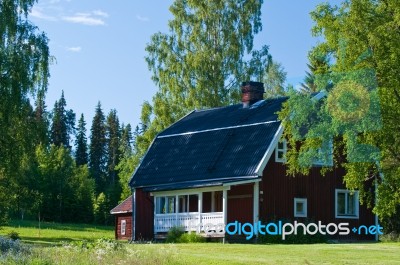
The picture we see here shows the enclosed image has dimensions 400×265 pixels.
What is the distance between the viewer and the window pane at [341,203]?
3600cm

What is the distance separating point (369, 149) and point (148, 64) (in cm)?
2500

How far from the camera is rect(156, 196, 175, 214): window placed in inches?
1478

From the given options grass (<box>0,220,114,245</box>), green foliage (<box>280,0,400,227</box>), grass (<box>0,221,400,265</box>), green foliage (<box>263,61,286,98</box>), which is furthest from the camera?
green foliage (<box>263,61,286,98</box>)

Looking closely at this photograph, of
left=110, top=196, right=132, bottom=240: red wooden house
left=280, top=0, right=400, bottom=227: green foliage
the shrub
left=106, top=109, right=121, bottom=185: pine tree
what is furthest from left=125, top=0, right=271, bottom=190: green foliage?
left=106, top=109, right=121, bottom=185: pine tree

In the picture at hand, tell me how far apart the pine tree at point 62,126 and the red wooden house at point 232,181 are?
57.5 metres

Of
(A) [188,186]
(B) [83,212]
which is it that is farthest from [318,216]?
(B) [83,212]

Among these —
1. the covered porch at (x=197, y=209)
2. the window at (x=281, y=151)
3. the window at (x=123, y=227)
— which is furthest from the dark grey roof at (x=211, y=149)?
the window at (x=123, y=227)

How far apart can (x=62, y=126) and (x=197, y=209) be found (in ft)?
204

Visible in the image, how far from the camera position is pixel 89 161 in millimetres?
95875

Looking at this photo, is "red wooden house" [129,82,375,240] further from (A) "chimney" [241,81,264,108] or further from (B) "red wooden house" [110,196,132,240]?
(B) "red wooden house" [110,196,132,240]

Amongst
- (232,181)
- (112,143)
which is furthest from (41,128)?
(112,143)

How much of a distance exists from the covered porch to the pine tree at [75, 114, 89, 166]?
58009mm

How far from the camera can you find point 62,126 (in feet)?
317

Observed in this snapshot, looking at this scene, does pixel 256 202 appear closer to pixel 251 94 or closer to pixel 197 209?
pixel 197 209
